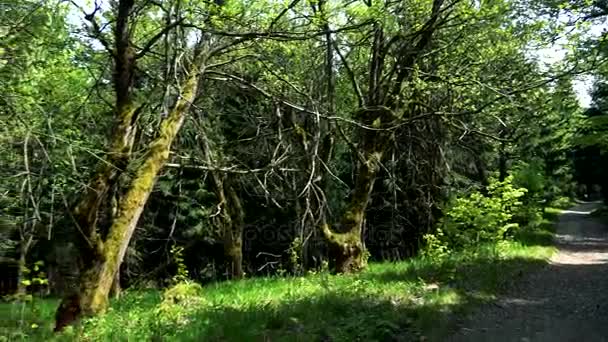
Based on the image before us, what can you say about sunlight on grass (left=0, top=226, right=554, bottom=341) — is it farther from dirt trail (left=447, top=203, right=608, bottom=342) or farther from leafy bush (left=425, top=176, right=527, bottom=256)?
leafy bush (left=425, top=176, right=527, bottom=256)

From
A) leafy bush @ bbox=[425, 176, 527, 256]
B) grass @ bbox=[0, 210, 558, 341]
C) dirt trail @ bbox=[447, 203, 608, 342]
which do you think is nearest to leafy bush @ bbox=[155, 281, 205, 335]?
grass @ bbox=[0, 210, 558, 341]

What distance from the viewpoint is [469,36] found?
1562 cm

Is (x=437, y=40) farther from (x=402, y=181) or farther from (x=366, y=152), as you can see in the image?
(x=402, y=181)

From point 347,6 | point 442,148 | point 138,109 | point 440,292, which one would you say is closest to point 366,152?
point 442,148

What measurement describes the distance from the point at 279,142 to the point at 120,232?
4225 millimetres

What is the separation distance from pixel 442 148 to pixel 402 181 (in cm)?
276

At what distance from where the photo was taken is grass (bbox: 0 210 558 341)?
7.66 meters

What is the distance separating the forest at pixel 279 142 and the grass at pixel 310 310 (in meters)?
0.06

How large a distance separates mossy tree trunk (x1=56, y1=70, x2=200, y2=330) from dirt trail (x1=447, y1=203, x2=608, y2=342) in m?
4.79

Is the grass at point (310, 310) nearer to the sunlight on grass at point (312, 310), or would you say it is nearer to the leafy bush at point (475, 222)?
the sunlight on grass at point (312, 310)

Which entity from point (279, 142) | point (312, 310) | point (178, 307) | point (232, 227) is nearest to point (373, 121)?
point (279, 142)

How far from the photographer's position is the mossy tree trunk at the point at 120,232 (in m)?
8.87

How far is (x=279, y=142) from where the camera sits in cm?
1255

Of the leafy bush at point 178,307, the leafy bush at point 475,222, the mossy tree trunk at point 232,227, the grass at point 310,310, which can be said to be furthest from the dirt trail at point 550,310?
the mossy tree trunk at point 232,227
